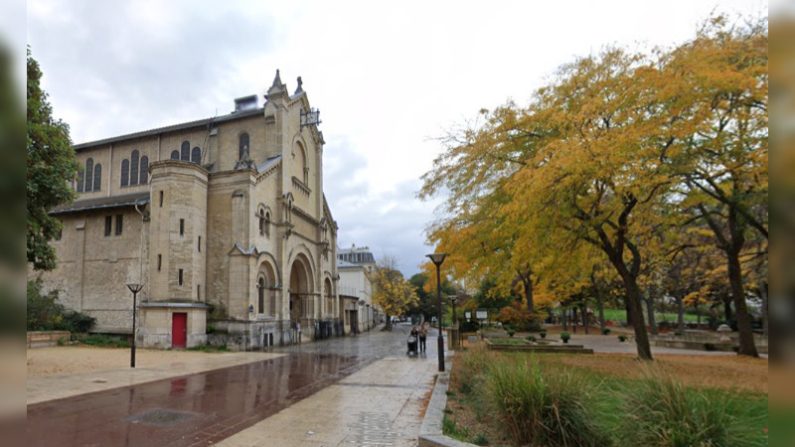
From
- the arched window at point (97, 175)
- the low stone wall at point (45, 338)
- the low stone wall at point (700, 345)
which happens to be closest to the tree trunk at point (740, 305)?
the low stone wall at point (700, 345)

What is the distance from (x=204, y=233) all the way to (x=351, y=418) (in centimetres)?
2396

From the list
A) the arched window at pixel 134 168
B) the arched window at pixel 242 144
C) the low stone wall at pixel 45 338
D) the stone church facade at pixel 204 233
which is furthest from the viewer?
the arched window at pixel 134 168

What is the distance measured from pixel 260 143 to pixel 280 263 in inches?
395

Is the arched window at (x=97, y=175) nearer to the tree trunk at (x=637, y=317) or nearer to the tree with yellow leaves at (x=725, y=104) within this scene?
the tree trunk at (x=637, y=317)

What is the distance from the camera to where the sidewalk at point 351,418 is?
7.56 meters

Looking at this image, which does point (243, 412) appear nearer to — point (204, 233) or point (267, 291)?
point (204, 233)

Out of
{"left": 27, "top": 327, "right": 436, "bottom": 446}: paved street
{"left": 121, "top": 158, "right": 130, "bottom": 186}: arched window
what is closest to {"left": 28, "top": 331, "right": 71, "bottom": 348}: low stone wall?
{"left": 121, "top": 158, "right": 130, "bottom": 186}: arched window

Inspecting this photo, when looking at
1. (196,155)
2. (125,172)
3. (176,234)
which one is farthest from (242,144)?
(125,172)

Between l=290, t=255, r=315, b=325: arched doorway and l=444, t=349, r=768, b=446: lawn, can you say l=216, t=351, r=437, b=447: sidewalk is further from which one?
l=290, t=255, r=315, b=325: arched doorway

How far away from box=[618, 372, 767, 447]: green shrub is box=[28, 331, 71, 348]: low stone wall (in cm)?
3209

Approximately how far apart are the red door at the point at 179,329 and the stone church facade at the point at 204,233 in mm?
62

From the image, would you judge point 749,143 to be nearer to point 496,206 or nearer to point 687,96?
point 687,96

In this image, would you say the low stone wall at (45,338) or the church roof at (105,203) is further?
the church roof at (105,203)

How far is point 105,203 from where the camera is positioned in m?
33.4
